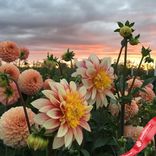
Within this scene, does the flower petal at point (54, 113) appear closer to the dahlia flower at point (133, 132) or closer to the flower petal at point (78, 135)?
the flower petal at point (78, 135)

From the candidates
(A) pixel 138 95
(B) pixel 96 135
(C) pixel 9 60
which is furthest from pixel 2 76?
(C) pixel 9 60

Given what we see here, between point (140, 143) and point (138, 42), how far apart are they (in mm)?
941

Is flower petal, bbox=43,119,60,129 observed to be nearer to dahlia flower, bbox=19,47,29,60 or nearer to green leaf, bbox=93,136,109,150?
green leaf, bbox=93,136,109,150

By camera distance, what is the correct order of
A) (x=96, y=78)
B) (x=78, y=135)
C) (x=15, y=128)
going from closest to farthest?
1. (x=78, y=135)
2. (x=15, y=128)
3. (x=96, y=78)

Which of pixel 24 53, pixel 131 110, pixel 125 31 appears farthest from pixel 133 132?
pixel 24 53

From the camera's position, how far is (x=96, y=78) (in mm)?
1731

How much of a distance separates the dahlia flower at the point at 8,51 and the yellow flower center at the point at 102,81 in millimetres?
1102

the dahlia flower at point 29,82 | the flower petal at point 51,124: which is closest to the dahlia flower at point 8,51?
the dahlia flower at point 29,82

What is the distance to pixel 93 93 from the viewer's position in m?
1.70

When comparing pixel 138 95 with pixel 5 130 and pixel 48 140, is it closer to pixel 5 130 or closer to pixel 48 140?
pixel 5 130

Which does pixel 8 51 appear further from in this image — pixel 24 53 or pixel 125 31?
pixel 125 31

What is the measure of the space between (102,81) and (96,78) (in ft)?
0.09

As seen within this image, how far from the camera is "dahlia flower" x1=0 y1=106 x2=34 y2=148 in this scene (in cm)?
160

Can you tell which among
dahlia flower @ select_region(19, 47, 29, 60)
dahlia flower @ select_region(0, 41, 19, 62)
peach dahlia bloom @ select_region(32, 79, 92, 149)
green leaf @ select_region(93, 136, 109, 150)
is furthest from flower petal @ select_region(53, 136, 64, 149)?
dahlia flower @ select_region(19, 47, 29, 60)
